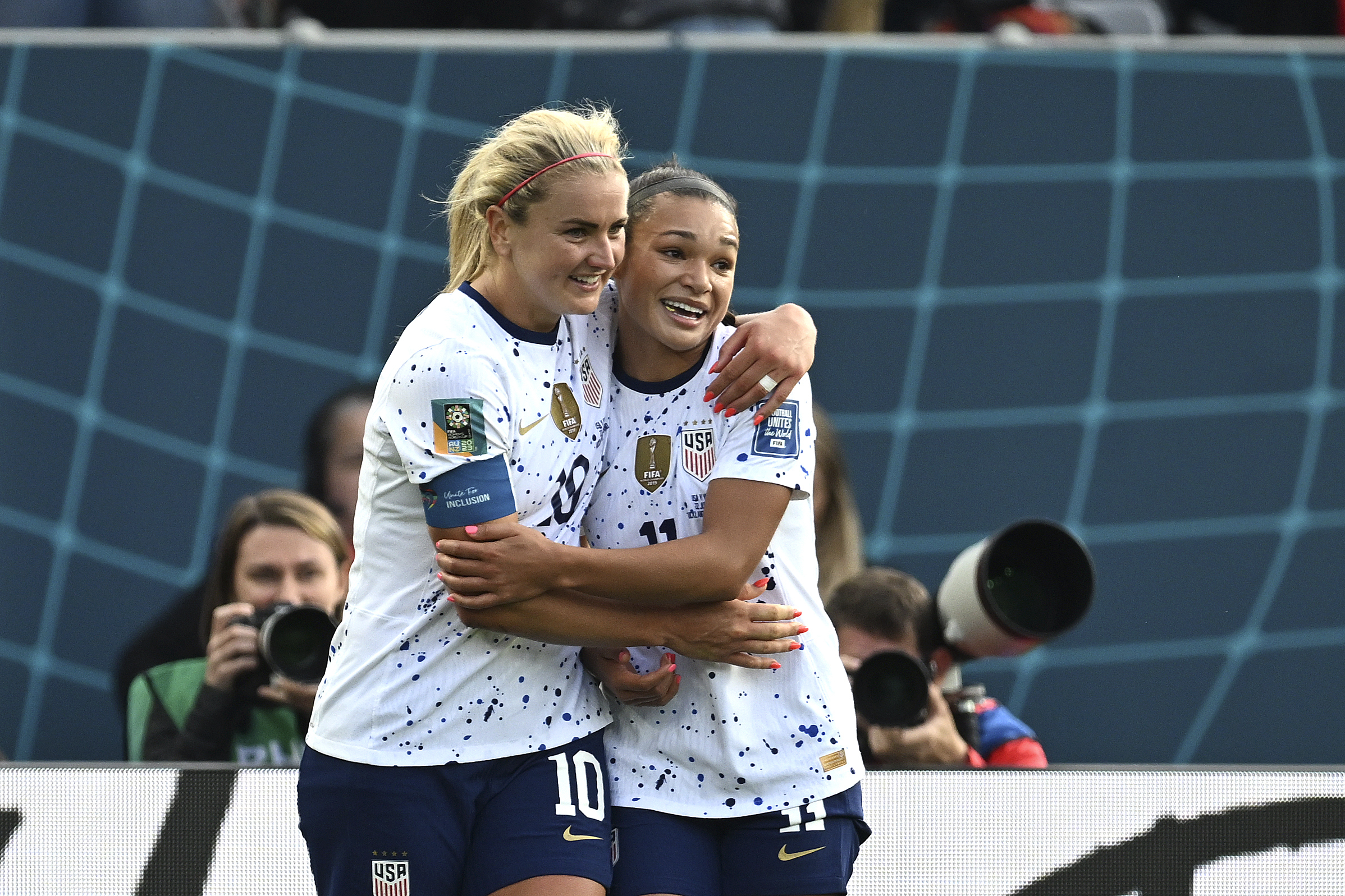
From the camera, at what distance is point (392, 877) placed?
204 centimetres

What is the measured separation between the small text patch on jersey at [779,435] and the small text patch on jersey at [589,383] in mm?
248

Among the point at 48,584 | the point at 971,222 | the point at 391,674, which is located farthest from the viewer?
the point at 971,222

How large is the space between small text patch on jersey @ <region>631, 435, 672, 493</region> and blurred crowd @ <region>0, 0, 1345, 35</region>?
250cm

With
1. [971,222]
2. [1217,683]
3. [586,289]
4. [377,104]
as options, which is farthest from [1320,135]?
[586,289]

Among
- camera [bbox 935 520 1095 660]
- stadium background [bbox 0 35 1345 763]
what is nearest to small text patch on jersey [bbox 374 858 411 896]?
camera [bbox 935 520 1095 660]

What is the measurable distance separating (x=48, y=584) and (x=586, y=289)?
8.22ft

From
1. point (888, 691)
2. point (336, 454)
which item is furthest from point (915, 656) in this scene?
point (336, 454)

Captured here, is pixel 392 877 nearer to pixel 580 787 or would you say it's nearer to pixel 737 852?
pixel 580 787

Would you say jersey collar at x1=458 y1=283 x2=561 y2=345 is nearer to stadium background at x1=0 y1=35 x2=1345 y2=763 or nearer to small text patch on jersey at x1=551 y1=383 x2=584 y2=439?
small text patch on jersey at x1=551 y1=383 x2=584 y2=439

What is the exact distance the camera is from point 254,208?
13.4ft

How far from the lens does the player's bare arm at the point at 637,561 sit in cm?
196

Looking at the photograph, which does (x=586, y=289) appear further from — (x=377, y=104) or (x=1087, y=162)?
(x=1087, y=162)

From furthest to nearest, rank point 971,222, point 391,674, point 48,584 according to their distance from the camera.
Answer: point 971,222 → point 48,584 → point 391,674

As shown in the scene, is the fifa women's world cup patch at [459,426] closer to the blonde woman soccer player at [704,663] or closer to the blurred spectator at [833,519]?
the blonde woman soccer player at [704,663]
